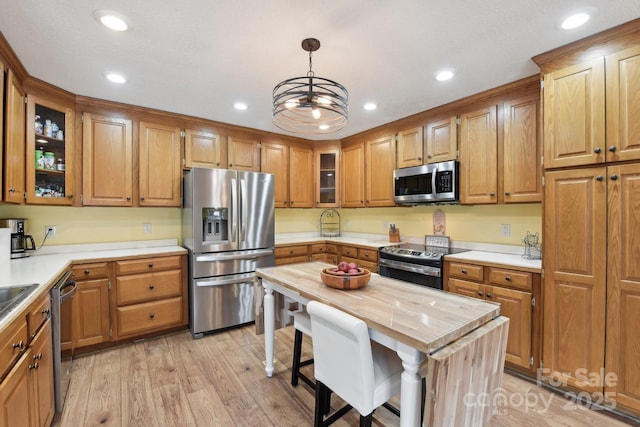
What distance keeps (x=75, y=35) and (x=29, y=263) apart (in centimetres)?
179

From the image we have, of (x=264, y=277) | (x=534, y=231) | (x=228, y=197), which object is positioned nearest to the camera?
(x=264, y=277)

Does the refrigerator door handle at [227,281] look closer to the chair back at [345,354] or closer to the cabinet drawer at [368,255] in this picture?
the cabinet drawer at [368,255]

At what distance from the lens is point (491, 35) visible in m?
1.86

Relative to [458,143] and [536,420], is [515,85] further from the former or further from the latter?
[536,420]

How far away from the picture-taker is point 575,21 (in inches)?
67.9

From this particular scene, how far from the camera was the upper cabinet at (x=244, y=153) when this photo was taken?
12.2ft

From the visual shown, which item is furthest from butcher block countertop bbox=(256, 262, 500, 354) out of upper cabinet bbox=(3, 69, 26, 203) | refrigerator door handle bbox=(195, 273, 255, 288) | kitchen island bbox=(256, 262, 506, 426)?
upper cabinet bbox=(3, 69, 26, 203)

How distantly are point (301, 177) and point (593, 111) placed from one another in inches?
126

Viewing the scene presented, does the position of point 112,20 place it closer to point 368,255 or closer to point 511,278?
point 368,255

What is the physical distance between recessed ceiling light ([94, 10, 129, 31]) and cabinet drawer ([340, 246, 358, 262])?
3055 millimetres

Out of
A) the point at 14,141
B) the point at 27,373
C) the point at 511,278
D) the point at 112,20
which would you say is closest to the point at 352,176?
the point at 511,278

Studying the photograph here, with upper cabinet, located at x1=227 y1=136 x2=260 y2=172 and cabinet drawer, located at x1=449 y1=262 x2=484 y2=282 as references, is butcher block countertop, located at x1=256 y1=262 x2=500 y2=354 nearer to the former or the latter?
cabinet drawer, located at x1=449 y1=262 x2=484 y2=282

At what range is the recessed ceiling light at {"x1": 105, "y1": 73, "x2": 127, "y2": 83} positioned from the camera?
7.78ft

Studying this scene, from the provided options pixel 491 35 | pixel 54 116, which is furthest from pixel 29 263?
pixel 491 35
